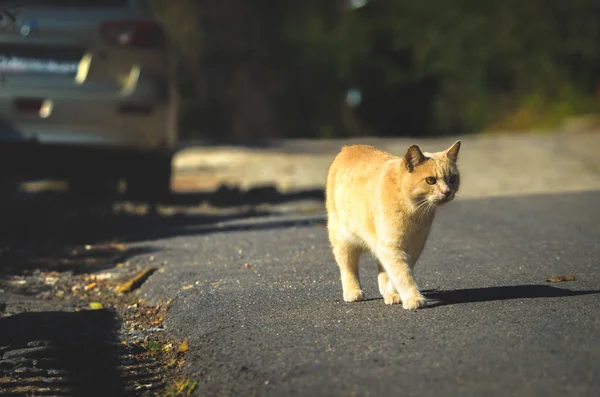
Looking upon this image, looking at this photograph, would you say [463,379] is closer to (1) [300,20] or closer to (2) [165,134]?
(2) [165,134]

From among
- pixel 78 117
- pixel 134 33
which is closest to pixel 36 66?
pixel 78 117

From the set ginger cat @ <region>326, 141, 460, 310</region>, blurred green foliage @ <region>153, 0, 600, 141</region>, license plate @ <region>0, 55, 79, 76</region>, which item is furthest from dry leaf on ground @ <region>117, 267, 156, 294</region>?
blurred green foliage @ <region>153, 0, 600, 141</region>

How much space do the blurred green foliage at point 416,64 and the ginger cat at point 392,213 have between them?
15.0 meters

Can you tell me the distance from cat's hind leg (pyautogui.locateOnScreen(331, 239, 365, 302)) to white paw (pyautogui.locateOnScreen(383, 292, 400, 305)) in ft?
0.50

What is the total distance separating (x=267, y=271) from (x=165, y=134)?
3.27 meters

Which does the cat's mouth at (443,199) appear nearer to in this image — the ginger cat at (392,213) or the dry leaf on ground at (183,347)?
the ginger cat at (392,213)

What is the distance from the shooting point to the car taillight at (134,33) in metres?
9.17

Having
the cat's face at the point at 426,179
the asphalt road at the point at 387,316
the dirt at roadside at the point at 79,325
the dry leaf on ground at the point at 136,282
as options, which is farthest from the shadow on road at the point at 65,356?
the cat's face at the point at 426,179

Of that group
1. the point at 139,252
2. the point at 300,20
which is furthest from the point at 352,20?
the point at 139,252

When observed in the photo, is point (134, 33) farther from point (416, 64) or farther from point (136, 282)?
point (416, 64)

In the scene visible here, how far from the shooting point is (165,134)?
969cm

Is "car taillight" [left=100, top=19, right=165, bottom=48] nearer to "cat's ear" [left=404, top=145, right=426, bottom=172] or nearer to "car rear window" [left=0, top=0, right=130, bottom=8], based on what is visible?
"car rear window" [left=0, top=0, right=130, bottom=8]

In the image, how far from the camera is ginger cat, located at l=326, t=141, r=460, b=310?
212 inches

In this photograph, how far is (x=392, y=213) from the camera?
543cm
